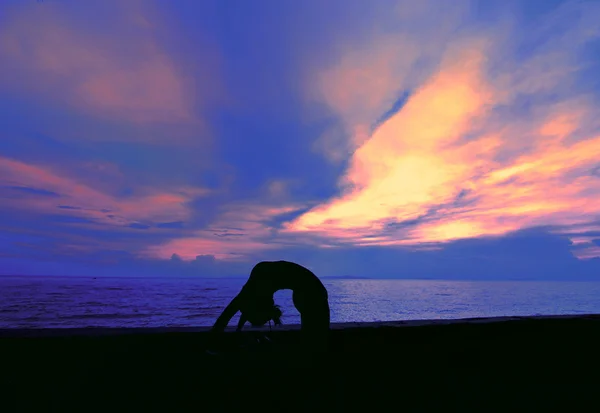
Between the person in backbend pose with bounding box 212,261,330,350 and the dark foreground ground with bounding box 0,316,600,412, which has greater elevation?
the person in backbend pose with bounding box 212,261,330,350

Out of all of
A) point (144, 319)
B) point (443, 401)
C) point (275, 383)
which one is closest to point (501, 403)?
point (443, 401)

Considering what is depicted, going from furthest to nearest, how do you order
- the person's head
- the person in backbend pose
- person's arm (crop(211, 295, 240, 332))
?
person's arm (crop(211, 295, 240, 332))
the person's head
the person in backbend pose

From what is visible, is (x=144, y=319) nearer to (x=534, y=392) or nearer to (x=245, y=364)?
(x=245, y=364)

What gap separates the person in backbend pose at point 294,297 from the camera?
9508 millimetres

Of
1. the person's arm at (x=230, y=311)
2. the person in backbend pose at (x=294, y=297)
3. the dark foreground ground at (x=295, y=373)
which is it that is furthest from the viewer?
the person's arm at (x=230, y=311)

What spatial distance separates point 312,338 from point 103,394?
4974 mm

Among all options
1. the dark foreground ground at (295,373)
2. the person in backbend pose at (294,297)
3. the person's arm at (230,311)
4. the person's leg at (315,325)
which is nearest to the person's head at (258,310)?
the person in backbend pose at (294,297)

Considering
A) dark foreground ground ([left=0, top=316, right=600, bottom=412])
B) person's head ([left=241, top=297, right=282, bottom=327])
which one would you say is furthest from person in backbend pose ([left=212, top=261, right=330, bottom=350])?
dark foreground ground ([left=0, top=316, right=600, bottom=412])

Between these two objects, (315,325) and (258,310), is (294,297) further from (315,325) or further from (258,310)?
(258,310)

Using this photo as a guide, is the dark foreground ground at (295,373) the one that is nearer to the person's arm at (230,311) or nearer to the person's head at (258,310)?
the person's arm at (230,311)

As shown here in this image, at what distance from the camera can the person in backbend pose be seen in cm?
951

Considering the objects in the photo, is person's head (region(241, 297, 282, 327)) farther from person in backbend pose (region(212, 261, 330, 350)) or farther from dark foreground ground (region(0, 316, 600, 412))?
dark foreground ground (region(0, 316, 600, 412))

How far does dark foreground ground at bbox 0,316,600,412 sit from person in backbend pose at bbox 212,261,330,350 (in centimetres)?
101

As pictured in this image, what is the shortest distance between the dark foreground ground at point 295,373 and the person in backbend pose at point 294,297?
3.32 ft
